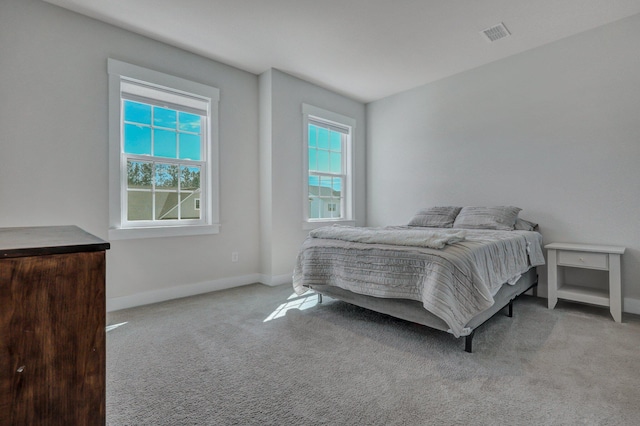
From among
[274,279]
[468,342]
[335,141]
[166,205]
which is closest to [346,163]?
[335,141]

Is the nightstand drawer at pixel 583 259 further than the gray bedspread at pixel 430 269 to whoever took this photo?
Yes

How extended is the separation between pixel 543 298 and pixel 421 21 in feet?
9.97

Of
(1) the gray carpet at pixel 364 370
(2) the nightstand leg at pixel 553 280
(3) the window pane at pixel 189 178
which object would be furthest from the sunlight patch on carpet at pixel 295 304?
(2) the nightstand leg at pixel 553 280

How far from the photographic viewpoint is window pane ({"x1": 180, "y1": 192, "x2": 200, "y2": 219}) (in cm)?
336

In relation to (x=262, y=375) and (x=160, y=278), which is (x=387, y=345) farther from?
(x=160, y=278)

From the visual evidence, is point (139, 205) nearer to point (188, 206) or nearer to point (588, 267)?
point (188, 206)

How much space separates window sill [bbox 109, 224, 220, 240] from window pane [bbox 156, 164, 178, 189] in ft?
1.48

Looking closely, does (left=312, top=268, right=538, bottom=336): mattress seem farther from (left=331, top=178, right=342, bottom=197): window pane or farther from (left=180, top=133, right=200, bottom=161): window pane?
(left=331, top=178, right=342, bottom=197): window pane

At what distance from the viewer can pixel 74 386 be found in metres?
0.76

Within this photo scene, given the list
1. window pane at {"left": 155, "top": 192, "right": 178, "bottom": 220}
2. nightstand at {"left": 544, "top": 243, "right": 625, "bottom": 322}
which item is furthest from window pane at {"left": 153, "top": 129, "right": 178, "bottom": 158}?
nightstand at {"left": 544, "top": 243, "right": 625, "bottom": 322}

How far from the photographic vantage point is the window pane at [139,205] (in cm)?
298

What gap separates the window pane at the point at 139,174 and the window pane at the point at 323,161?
7.25 ft

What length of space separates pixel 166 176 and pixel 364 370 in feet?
8.85

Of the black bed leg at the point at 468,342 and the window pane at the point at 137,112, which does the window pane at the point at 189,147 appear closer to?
the window pane at the point at 137,112
